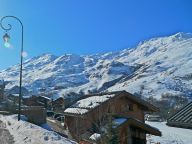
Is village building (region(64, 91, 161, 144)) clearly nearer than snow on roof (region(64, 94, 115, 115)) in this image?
Yes

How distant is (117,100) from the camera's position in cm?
3266

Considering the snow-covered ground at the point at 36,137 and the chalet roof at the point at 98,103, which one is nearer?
the snow-covered ground at the point at 36,137

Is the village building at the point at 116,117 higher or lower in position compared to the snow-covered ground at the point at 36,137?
higher

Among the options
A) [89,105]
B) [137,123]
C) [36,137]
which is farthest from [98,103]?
[36,137]

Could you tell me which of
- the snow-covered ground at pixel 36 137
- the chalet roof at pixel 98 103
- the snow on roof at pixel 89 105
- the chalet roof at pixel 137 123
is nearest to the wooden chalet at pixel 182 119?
the snow-covered ground at pixel 36 137

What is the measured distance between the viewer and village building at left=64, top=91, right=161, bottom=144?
2883 centimetres

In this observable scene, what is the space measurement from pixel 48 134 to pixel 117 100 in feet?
51.2

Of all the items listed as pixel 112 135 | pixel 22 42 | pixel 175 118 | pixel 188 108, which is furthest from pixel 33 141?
pixel 22 42

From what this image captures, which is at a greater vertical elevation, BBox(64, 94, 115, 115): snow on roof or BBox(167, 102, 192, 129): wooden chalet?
BBox(64, 94, 115, 115): snow on roof

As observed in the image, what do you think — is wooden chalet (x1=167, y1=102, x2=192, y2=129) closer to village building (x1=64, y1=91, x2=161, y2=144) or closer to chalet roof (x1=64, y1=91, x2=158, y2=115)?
village building (x1=64, y1=91, x2=161, y2=144)

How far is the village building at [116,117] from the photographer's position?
28.8m

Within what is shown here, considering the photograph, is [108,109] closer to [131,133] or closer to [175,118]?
[131,133]

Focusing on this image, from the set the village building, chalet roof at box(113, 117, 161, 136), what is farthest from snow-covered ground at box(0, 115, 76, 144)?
chalet roof at box(113, 117, 161, 136)

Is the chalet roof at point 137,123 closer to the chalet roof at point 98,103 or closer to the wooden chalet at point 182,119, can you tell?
the chalet roof at point 98,103
